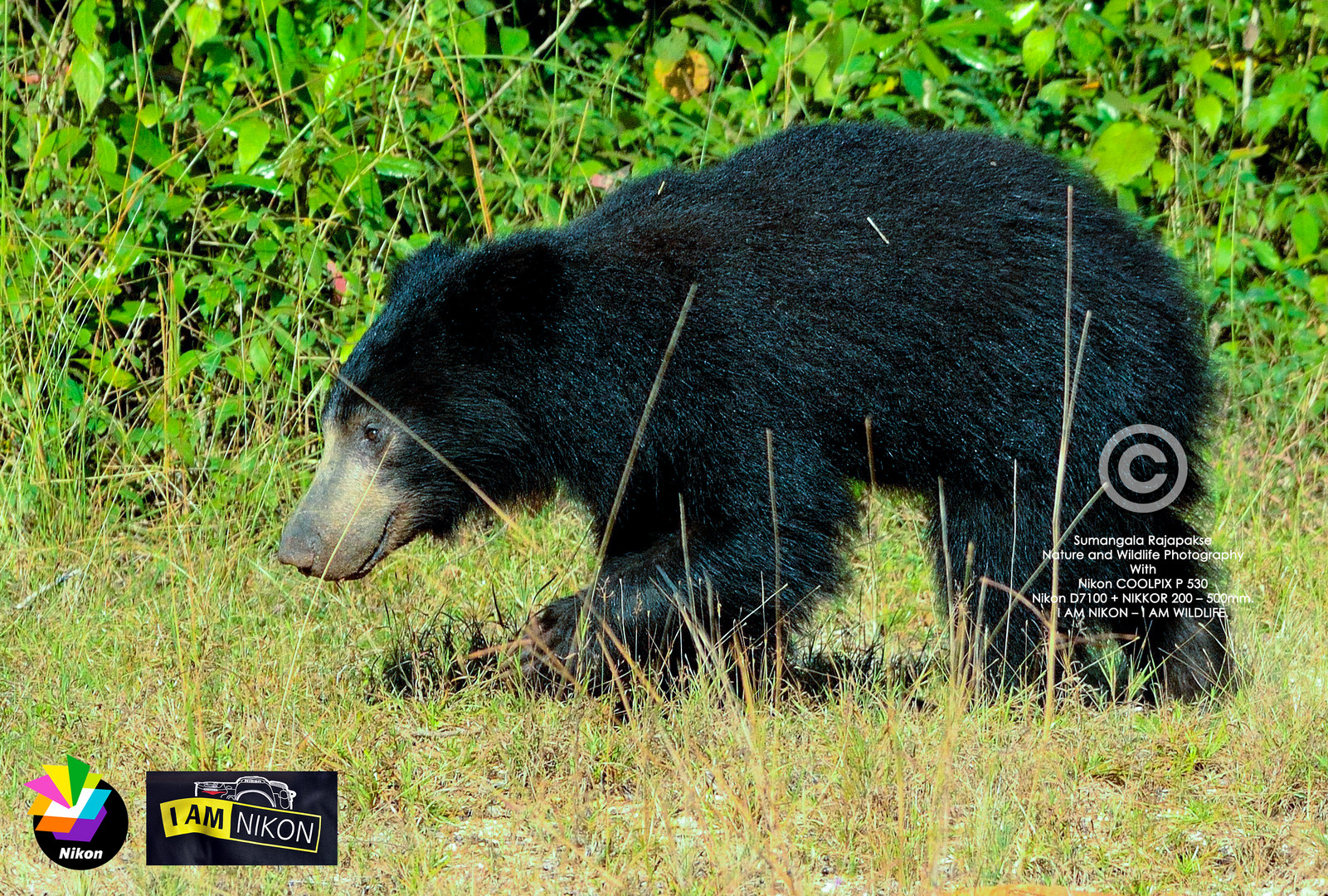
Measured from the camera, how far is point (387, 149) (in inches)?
223

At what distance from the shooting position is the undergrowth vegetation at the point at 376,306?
3.61 metres

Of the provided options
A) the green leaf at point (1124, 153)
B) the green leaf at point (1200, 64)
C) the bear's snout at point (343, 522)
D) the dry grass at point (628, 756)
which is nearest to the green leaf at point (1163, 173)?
the green leaf at point (1124, 153)

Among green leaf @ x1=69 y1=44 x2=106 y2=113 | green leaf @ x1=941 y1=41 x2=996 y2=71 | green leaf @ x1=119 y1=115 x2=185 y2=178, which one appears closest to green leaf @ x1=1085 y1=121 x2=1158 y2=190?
green leaf @ x1=941 y1=41 x2=996 y2=71

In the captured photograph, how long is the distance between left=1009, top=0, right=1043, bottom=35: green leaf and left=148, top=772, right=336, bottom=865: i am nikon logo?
12.9 feet

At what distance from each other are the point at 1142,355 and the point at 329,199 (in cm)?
315

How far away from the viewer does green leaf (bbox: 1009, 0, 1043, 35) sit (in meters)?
5.73

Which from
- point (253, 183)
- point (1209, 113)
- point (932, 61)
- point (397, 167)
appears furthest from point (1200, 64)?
point (253, 183)

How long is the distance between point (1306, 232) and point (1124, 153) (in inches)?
34.5

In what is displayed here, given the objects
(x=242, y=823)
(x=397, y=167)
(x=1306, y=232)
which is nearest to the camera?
(x=242, y=823)

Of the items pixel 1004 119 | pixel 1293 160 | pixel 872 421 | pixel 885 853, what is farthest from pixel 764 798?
pixel 1293 160

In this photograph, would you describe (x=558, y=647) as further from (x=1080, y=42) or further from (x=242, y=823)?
(x=1080, y=42)

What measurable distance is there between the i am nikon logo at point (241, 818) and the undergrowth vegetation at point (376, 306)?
11 centimetres

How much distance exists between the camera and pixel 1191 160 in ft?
20.4

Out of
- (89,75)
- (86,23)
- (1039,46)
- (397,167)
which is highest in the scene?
(1039,46)
